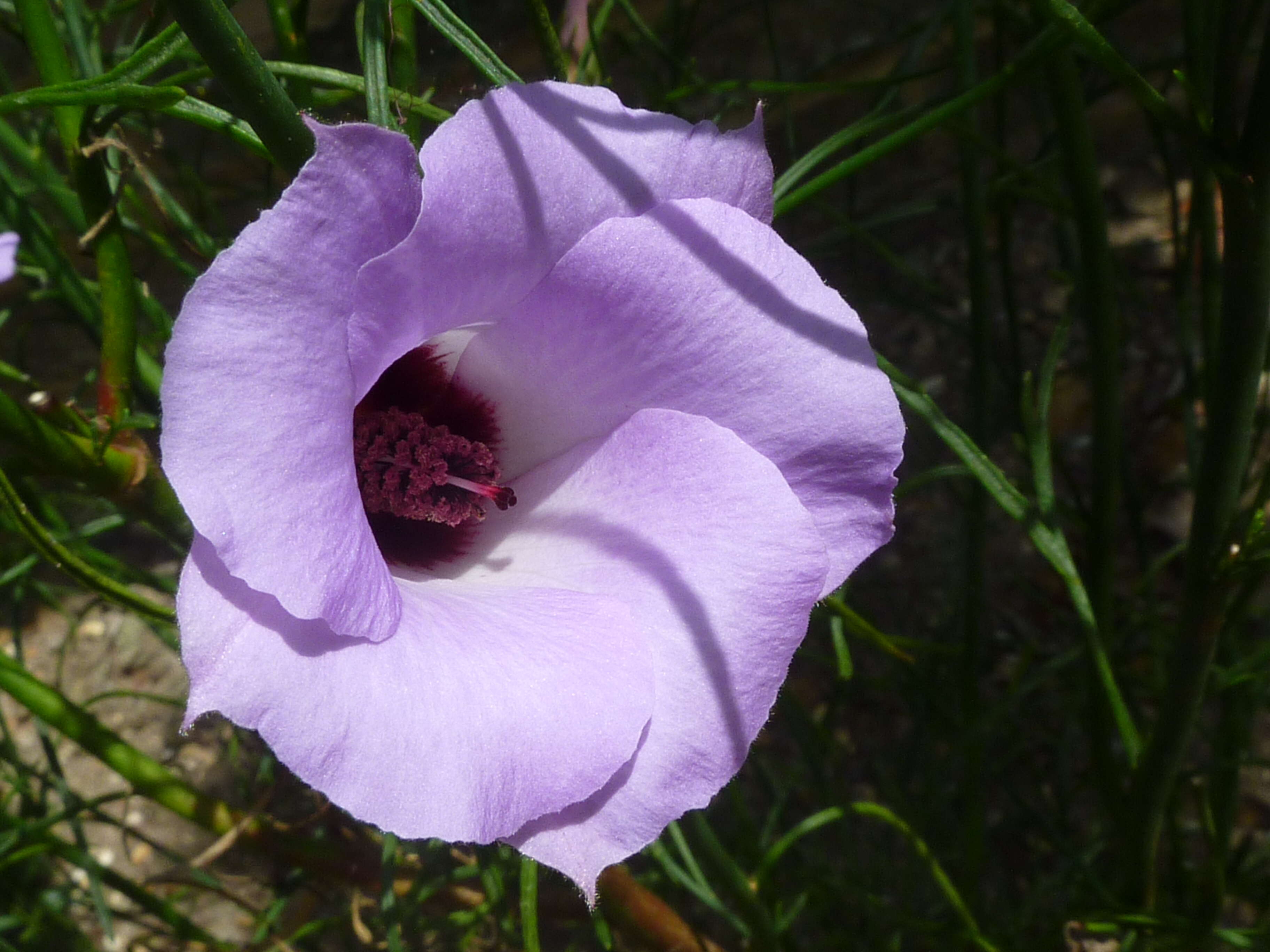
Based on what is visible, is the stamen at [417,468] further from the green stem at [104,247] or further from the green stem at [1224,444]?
the green stem at [1224,444]

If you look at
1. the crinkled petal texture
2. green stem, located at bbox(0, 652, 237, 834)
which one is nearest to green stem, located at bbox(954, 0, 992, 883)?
the crinkled petal texture

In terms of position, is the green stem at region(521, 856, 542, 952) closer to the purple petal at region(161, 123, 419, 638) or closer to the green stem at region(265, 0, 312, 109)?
the purple petal at region(161, 123, 419, 638)

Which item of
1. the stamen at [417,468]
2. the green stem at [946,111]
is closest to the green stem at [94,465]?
the stamen at [417,468]

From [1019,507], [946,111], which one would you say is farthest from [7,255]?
[1019,507]

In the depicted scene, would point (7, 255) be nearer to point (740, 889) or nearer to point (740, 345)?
point (740, 345)

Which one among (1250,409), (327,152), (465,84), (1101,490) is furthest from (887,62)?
(327,152)

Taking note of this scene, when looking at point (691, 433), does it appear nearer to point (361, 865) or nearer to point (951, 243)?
point (361, 865)
